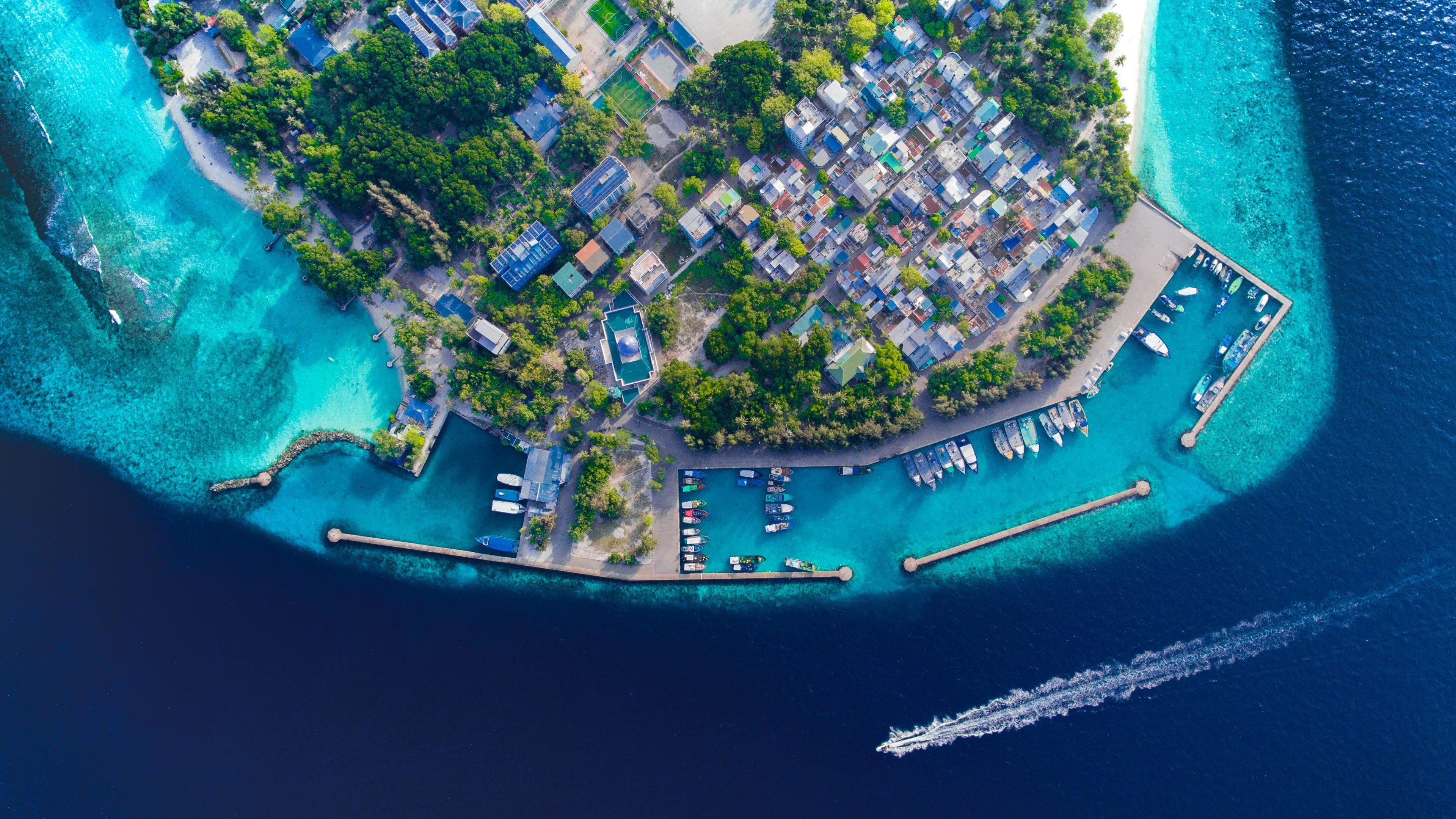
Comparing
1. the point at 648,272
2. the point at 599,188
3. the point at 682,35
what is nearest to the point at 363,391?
the point at 648,272

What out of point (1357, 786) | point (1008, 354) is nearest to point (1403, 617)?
point (1357, 786)

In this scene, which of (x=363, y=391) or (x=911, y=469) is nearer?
(x=911, y=469)

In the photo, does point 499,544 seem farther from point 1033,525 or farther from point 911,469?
point 1033,525

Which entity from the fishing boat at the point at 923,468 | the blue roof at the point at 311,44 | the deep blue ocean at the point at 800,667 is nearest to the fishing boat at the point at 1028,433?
the fishing boat at the point at 923,468

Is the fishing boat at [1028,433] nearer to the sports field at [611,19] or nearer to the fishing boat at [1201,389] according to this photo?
the fishing boat at [1201,389]

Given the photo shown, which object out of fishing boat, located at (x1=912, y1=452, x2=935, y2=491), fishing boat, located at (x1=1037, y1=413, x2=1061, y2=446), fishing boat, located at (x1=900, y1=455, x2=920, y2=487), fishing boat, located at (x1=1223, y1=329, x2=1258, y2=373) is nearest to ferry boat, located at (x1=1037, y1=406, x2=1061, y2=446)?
fishing boat, located at (x1=1037, y1=413, x2=1061, y2=446)

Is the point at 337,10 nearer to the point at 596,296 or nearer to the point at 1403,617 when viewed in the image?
the point at 596,296
